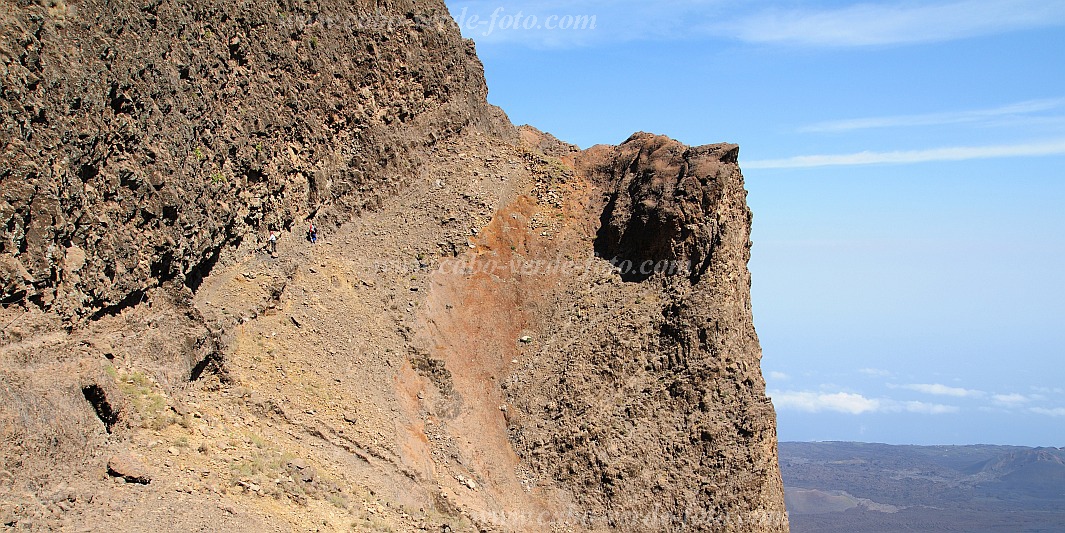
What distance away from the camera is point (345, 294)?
94.0 feet

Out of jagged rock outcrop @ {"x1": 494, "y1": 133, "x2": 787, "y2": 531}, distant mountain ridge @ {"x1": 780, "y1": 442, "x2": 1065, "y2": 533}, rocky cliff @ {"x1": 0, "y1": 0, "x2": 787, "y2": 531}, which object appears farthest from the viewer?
distant mountain ridge @ {"x1": 780, "y1": 442, "x2": 1065, "y2": 533}

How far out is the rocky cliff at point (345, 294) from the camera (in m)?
19.1

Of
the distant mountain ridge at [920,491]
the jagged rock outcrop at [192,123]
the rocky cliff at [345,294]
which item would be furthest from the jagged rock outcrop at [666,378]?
the distant mountain ridge at [920,491]

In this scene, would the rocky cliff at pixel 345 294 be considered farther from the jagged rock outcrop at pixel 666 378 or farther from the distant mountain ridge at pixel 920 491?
the distant mountain ridge at pixel 920 491

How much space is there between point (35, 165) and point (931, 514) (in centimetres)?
14414

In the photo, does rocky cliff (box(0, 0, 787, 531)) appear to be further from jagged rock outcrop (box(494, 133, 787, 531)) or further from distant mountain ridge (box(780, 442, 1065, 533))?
distant mountain ridge (box(780, 442, 1065, 533))

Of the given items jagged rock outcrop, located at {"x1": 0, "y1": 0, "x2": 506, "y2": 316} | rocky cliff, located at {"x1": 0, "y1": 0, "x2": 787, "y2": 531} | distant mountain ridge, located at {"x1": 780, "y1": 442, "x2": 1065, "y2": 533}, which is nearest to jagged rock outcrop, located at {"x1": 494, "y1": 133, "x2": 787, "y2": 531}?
rocky cliff, located at {"x1": 0, "y1": 0, "x2": 787, "y2": 531}

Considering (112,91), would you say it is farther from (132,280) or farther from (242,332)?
(242,332)

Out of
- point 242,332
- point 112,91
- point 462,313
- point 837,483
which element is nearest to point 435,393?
point 462,313

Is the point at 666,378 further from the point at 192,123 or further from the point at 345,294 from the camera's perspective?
the point at 192,123

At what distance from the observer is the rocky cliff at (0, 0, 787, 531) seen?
19.1 m

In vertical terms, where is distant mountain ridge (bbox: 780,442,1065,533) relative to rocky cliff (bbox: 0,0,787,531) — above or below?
below

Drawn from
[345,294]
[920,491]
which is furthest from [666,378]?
[920,491]

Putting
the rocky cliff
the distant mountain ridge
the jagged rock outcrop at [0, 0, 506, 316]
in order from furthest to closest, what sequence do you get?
the distant mountain ridge
the jagged rock outcrop at [0, 0, 506, 316]
the rocky cliff
